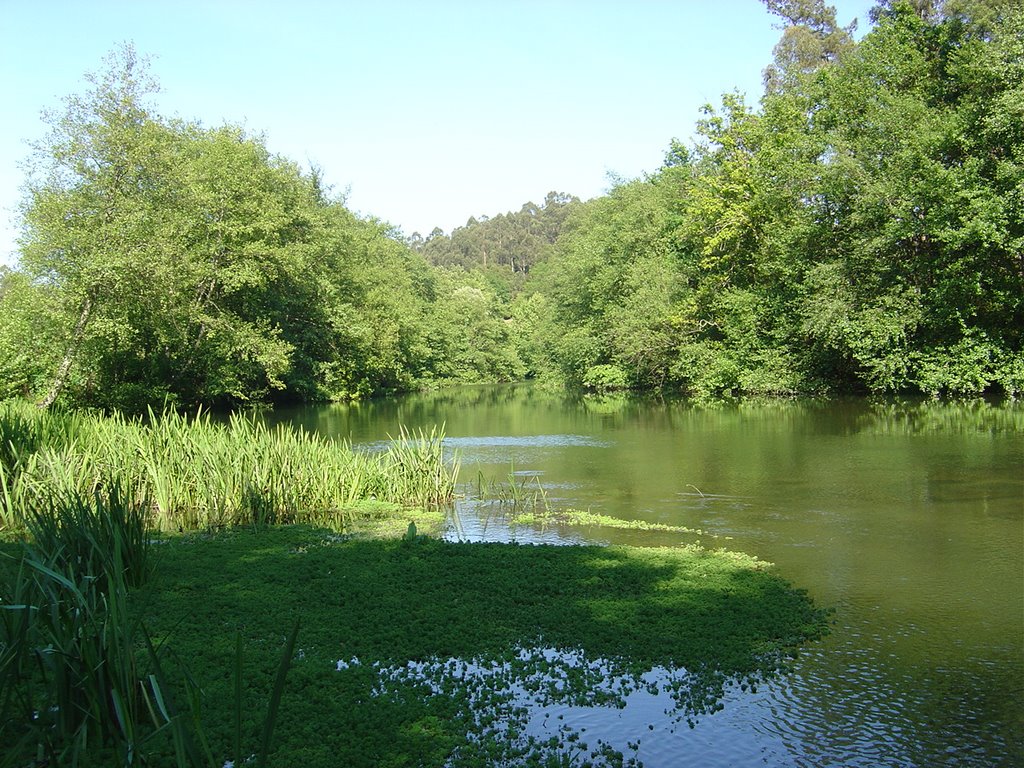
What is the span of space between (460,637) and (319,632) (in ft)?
3.50

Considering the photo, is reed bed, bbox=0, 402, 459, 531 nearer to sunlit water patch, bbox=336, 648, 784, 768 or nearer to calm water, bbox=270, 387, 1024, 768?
calm water, bbox=270, 387, 1024, 768

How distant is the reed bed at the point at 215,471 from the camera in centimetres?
1096

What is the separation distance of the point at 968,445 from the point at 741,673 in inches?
499

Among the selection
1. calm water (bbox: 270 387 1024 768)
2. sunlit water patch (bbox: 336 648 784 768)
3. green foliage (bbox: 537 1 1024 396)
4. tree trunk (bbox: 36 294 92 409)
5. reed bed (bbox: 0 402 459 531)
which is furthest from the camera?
tree trunk (bbox: 36 294 92 409)

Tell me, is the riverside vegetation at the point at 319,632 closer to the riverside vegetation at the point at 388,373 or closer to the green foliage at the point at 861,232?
the riverside vegetation at the point at 388,373

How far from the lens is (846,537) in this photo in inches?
392

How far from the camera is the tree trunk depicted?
77.4 ft

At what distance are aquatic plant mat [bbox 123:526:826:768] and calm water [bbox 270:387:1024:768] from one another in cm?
30

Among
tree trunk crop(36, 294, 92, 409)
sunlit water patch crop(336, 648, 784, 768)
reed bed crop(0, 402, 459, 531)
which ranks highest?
tree trunk crop(36, 294, 92, 409)

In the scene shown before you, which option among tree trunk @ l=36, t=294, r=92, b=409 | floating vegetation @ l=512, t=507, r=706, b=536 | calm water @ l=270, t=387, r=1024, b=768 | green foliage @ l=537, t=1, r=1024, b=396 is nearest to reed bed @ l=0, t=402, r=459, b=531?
calm water @ l=270, t=387, r=1024, b=768

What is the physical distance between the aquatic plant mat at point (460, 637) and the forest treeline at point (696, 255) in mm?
17558

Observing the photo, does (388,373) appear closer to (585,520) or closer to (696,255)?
(696,255)

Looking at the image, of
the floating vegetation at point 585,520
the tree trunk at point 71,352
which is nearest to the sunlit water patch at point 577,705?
the floating vegetation at point 585,520

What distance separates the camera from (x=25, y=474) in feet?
31.6
